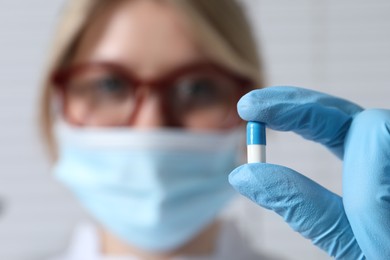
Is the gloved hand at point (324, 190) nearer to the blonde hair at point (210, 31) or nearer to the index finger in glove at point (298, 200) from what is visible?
the index finger in glove at point (298, 200)

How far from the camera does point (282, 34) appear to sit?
1707mm

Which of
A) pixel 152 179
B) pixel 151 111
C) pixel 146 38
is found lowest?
pixel 152 179

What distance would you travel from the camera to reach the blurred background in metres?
1.66

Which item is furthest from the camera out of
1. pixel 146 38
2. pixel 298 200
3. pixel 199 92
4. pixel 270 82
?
pixel 270 82

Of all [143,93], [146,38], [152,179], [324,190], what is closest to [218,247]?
[152,179]

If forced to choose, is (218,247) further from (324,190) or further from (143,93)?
Result: (324,190)

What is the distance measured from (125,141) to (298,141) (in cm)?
72

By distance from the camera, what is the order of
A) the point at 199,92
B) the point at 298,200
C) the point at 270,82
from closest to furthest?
1. the point at 298,200
2. the point at 199,92
3. the point at 270,82

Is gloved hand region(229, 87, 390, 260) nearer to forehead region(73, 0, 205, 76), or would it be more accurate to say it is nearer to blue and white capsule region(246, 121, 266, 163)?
blue and white capsule region(246, 121, 266, 163)

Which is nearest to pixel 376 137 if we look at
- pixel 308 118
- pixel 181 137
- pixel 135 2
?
pixel 308 118

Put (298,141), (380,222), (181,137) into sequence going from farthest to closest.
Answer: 1. (298,141)
2. (181,137)
3. (380,222)

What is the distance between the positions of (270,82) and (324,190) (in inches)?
43.1

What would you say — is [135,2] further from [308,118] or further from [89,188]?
[308,118]

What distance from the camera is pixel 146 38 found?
1083mm
